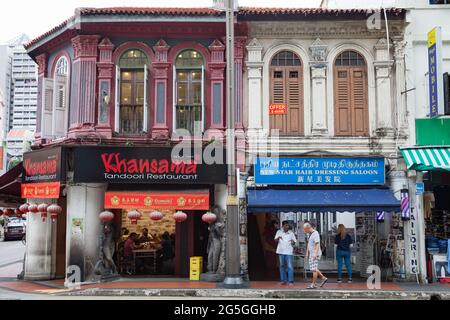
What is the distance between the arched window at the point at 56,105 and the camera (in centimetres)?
1652

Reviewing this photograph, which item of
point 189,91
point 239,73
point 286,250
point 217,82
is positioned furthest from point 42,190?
point 286,250

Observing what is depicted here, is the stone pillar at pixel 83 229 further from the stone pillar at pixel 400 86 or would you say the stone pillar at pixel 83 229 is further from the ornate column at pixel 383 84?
the stone pillar at pixel 400 86

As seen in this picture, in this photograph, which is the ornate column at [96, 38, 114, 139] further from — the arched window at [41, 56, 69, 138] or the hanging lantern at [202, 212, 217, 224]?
the hanging lantern at [202, 212, 217, 224]

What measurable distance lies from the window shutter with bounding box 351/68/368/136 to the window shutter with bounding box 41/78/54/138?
9998 mm

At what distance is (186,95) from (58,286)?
23.0 ft

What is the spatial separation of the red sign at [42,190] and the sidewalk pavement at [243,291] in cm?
272

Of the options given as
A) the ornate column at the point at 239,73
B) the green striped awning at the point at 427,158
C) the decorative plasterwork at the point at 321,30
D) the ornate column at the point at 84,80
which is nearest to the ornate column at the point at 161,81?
the ornate column at the point at 84,80

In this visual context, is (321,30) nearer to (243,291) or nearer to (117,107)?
(117,107)

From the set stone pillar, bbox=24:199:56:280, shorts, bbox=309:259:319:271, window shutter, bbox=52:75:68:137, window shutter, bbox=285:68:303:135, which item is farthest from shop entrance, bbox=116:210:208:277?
window shutter, bbox=285:68:303:135

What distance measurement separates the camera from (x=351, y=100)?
1611 centimetres

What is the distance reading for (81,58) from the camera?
16109 millimetres

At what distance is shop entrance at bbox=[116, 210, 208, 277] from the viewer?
16391 millimetres

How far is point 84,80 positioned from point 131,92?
5.00 feet

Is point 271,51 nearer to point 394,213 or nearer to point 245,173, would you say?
point 245,173
